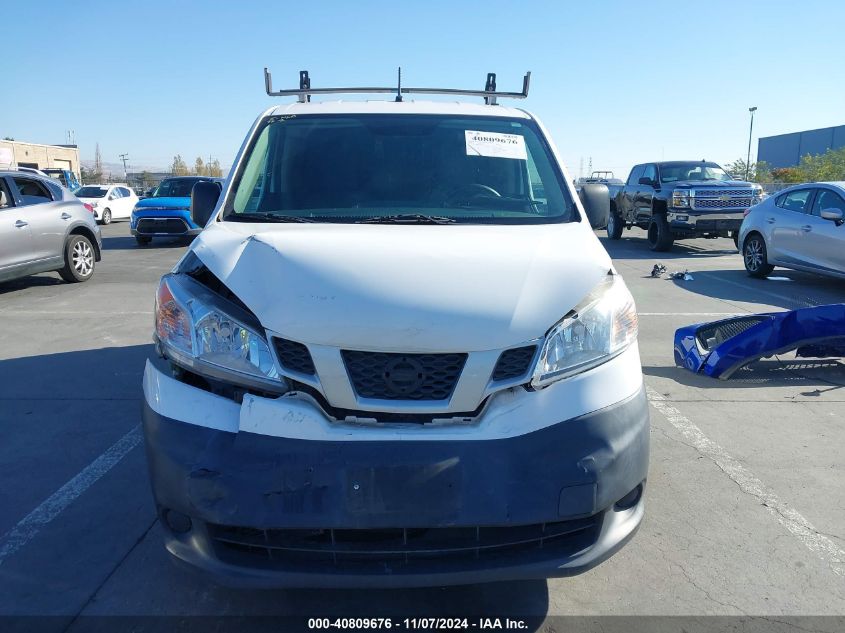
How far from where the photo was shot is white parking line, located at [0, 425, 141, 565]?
322 cm

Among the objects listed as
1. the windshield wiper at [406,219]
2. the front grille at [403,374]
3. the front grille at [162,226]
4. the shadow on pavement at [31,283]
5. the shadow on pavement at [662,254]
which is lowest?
the shadow on pavement at [662,254]

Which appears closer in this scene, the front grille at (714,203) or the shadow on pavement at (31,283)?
the shadow on pavement at (31,283)

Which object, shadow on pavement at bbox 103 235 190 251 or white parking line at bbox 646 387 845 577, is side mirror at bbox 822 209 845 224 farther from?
shadow on pavement at bbox 103 235 190 251

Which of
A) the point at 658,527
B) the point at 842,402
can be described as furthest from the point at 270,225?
the point at 842,402

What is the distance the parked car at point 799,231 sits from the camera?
9805 millimetres

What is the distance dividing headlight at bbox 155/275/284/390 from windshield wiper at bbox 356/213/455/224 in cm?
92

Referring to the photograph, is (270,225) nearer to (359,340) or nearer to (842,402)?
(359,340)

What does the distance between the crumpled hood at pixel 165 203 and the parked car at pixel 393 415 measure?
48.1ft

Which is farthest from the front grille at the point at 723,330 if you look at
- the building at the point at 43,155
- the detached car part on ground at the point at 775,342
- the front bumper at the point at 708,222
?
the building at the point at 43,155

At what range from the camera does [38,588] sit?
112 inches

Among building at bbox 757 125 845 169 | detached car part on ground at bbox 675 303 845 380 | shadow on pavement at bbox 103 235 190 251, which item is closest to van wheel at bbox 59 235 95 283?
shadow on pavement at bbox 103 235 190 251

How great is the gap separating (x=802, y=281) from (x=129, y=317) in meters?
10.4

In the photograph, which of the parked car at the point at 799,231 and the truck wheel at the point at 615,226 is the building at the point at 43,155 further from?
the parked car at the point at 799,231

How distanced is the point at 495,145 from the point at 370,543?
233 cm
